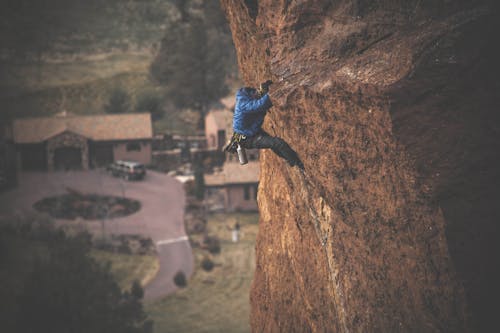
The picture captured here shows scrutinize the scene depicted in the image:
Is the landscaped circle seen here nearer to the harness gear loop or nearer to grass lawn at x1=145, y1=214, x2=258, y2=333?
grass lawn at x1=145, y1=214, x2=258, y2=333

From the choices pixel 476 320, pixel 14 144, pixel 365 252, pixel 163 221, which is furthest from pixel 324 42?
pixel 14 144

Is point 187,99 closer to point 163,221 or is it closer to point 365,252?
point 163,221

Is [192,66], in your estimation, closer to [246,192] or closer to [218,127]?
[218,127]

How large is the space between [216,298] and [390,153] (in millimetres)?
32593

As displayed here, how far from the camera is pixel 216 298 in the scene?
3894 centimetres

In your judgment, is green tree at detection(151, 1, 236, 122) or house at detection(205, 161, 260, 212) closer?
house at detection(205, 161, 260, 212)

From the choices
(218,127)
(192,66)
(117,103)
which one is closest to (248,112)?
(218,127)

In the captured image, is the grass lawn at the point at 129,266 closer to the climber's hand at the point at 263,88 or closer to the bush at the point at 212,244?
the bush at the point at 212,244

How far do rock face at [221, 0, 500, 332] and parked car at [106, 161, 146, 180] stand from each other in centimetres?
5259

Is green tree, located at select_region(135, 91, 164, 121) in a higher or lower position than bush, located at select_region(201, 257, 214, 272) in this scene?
higher

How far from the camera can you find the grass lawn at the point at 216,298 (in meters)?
34.8

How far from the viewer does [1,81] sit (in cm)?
9944

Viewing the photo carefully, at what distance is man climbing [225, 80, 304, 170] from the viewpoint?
35.1 feet

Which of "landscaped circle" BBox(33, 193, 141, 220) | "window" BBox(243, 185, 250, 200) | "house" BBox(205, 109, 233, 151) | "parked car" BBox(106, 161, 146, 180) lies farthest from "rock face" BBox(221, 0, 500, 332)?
"house" BBox(205, 109, 233, 151)
